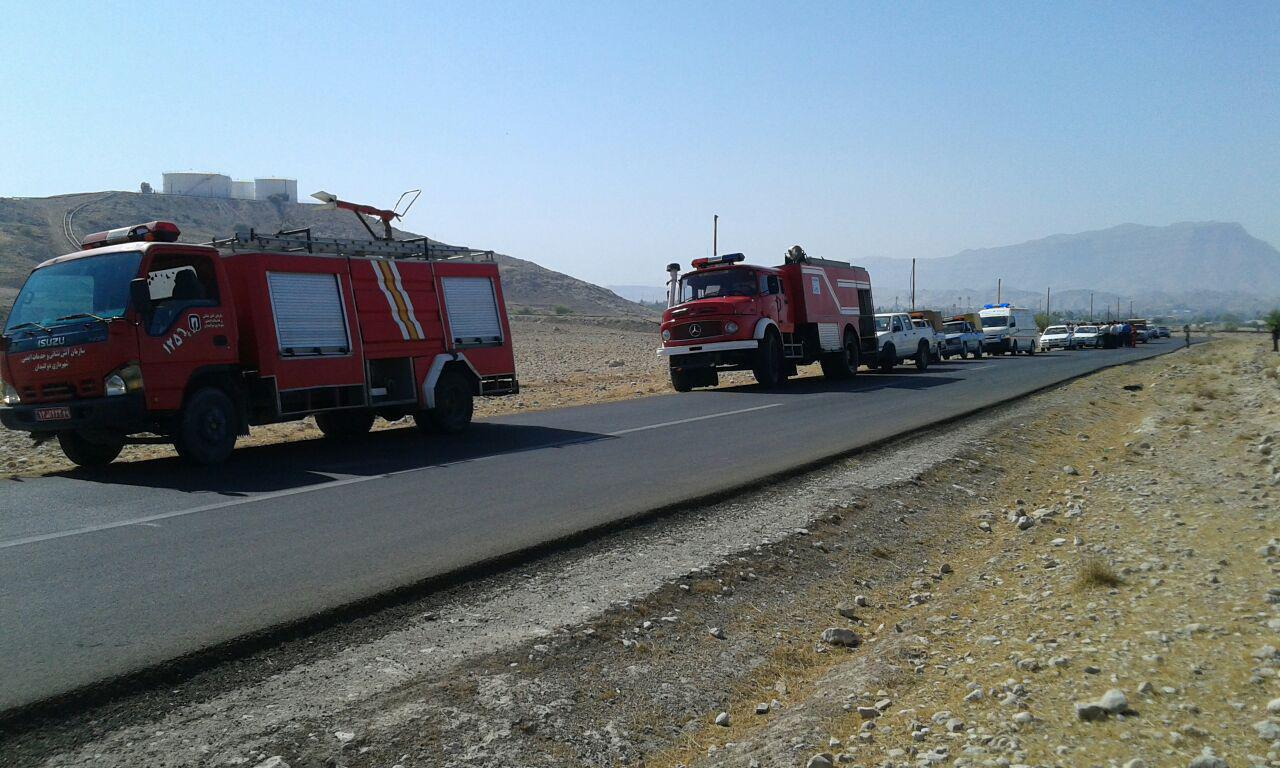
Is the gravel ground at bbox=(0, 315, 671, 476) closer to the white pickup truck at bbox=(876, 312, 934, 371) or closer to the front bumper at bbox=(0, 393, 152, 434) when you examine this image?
the front bumper at bbox=(0, 393, 152, 434)

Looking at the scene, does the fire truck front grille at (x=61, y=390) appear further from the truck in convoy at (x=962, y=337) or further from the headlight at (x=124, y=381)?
the truck in convoy at (x=962, y=337)

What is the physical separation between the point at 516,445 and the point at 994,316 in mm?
42521

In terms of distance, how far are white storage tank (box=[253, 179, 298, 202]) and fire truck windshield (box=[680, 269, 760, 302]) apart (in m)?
127

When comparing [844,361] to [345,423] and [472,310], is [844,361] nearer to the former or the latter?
[472,310]

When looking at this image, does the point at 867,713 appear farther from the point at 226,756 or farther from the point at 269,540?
the point at 269,540

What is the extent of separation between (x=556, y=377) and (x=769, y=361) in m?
10.8

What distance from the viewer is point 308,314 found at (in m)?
12.9

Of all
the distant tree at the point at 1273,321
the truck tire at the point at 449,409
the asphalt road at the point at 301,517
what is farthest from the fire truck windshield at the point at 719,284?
A: the distant tree at the point at 1273,321

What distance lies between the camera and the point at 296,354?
12594 millimetres

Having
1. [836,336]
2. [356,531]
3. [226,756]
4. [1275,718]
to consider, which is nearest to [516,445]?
[356,531]

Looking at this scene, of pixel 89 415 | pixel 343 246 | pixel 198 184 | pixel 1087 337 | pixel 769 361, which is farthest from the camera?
pixel 198 184

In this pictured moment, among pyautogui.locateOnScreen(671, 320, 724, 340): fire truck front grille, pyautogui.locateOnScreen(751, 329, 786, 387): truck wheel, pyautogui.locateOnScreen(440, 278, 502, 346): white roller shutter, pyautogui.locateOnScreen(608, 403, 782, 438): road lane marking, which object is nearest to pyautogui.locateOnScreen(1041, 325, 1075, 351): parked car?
pyautogui.locateOnScreen(751, 329, 786, 387): truck wheel

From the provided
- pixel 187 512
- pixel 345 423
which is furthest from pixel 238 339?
pixel 187 512

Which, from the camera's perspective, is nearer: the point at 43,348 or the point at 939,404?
the point at 43,348
